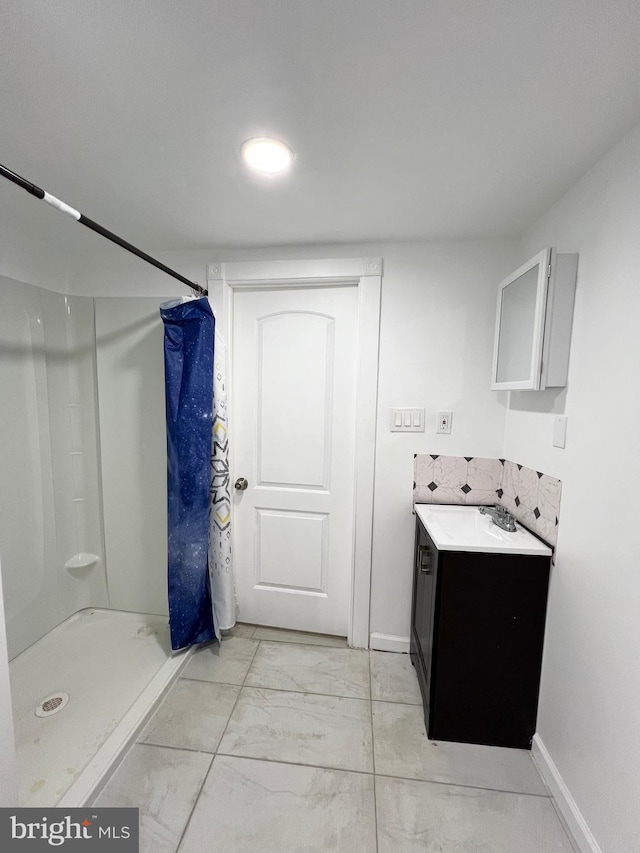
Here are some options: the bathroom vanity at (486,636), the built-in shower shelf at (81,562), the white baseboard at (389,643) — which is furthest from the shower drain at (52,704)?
the bathroom vanity at (486,636)

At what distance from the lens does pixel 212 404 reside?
173 cm

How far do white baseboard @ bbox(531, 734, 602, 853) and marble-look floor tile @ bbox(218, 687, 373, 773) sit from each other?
25.5 inches

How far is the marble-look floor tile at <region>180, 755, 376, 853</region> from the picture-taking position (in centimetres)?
104

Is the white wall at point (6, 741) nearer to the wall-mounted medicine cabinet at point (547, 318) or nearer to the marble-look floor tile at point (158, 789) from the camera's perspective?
the marble-look floor tile at point (158, 789)

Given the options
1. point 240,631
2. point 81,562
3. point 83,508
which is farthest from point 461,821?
point 83,508

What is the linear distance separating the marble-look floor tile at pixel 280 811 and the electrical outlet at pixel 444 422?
1477 millimetres

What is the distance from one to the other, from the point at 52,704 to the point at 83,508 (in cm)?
98

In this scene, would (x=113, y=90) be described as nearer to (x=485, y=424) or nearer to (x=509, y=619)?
(x=485, y=424)

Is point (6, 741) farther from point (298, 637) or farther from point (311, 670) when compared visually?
point (298, 637)

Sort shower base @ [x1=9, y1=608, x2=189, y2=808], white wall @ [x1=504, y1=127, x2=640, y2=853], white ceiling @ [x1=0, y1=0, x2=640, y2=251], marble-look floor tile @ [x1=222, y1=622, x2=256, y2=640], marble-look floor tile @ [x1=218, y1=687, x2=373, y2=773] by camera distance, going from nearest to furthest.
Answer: white ceiling @ [x1=0, y1=0, x2=640, y2=251] < white wall @ [x1=504, y1=127, x2=640, y2=853] < shower base @ [x1=9, y1=608, x2=189, y2=808] < marble-look floor tile @ [x1=218, y1=687, x2=373, y2=773] < marble-look floor tile @ [x1=222, y1=622, x2=256, y2=640]

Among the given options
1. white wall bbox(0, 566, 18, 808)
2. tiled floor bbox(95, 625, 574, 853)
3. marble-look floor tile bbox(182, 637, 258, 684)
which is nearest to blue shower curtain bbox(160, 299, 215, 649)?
marble-look floor tile bbox(182, 637, 258, 684)

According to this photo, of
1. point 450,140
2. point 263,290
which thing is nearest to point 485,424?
point 450,140

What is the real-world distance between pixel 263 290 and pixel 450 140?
3.67ft

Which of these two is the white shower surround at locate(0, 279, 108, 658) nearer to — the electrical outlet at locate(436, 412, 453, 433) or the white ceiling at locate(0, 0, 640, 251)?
the white ceiling at locate(0, 0, 640, 251)
